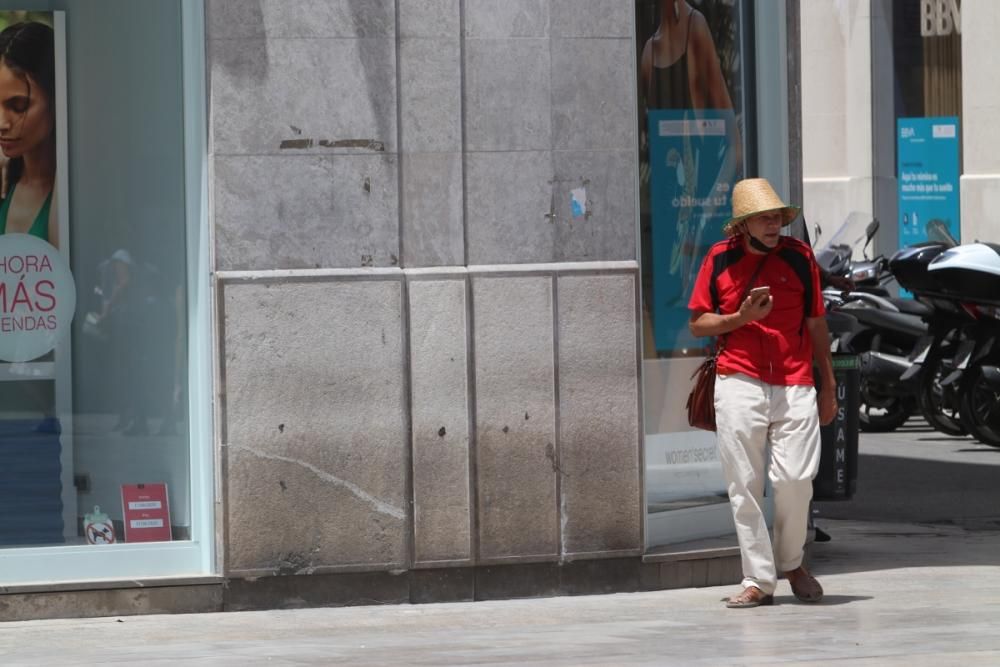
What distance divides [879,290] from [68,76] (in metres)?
9.34

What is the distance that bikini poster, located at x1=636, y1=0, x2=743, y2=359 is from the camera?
9141mm

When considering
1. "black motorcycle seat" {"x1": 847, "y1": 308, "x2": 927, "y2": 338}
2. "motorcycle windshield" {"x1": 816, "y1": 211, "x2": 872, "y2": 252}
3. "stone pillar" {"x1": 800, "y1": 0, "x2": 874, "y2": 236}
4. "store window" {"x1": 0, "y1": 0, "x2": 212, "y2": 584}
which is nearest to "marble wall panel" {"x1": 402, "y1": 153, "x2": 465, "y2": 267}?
"store window" {"x1": 0, "y1": 0, "x2": 212, "y2": 584}

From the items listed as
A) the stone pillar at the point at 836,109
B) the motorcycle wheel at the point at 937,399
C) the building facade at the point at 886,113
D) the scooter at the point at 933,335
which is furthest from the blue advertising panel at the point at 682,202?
the stone pillar at the point at 836,109

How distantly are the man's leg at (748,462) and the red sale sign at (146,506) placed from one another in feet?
7.70

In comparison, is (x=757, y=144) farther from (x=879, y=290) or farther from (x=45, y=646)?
(x=879, y=290)

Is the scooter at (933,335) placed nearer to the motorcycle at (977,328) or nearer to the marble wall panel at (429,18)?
the motorcycle at (977,328)

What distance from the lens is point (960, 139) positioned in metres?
22.7

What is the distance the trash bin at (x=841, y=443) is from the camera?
398 inches

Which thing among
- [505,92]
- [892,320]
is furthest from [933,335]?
[505,92]

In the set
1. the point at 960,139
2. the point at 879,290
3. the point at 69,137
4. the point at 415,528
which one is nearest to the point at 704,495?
the point at 415,528

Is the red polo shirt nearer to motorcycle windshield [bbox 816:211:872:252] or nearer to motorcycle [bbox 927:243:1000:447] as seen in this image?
motorcycle [bbox 927:243:1000:447]

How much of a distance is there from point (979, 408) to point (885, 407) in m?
1.75

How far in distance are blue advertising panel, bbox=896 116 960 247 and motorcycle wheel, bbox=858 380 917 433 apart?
6.65 metres

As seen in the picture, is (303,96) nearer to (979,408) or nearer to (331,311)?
(331,311)
